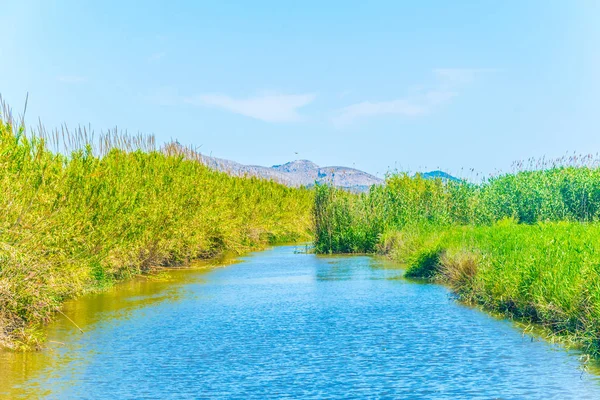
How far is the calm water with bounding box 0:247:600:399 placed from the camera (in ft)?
34.0

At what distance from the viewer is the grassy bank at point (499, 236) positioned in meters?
13.4

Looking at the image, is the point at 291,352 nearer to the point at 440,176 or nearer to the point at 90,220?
the point at 90,220

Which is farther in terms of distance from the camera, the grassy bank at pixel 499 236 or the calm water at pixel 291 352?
the grassy bank at pixel 499 236

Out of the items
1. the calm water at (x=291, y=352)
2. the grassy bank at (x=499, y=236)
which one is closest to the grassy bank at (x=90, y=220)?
the calm water at (x=291, y=352)

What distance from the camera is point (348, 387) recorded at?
1041 cm

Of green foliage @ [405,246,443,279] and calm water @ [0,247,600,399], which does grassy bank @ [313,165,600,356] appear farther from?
calm water @ [0,247,600,399]

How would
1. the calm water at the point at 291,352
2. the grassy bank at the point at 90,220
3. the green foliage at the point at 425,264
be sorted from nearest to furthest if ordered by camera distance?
the calm water at the point at 291,352, the grassy bank at the point at 90,220, the green foliage at the point at 425,264

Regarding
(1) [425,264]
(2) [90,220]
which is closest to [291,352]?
(2) [90,220]

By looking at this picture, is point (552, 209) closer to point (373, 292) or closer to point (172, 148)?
point (373, 292)

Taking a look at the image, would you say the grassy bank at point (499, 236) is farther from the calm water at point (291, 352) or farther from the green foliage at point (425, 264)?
the calm water at point (291, 352)

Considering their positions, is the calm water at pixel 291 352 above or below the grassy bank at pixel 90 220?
below

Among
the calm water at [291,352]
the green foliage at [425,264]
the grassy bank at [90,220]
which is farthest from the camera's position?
the green foliage at [425,264]

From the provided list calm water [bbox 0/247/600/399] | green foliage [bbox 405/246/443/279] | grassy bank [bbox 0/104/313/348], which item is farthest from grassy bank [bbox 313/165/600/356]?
grassy bank [bbox 0/104/313/348]

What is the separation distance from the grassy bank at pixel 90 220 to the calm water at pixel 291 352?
0.89 m
